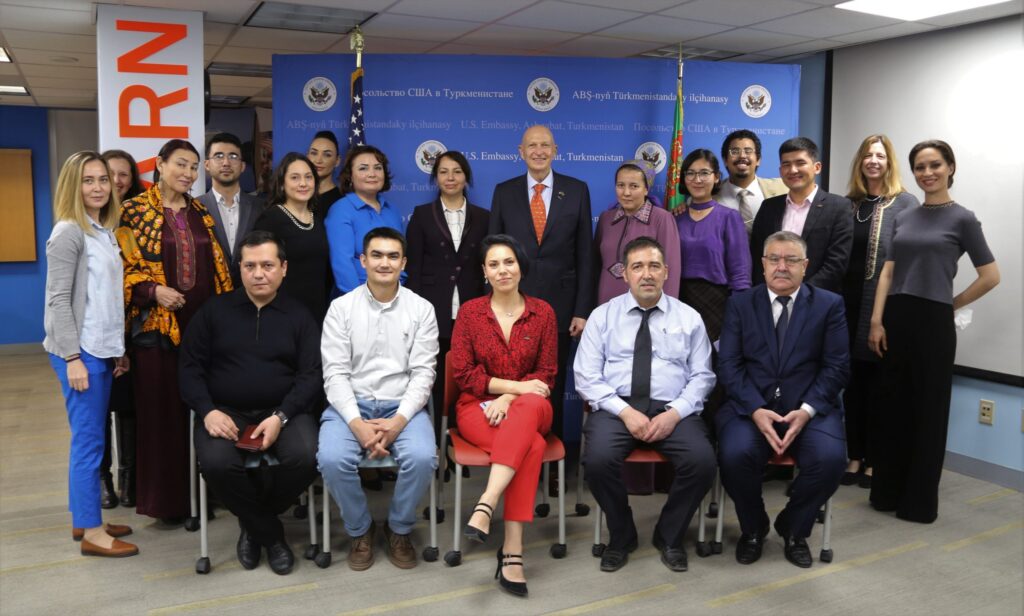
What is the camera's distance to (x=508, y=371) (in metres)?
3.37

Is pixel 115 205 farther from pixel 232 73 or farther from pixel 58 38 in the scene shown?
pixel 232 73

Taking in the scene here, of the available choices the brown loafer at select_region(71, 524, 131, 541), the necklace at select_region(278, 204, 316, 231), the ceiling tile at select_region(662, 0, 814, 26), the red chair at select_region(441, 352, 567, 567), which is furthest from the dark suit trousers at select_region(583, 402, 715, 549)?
the ceiling tile at select_region(662, 0, 814, 26)

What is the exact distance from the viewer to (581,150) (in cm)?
500

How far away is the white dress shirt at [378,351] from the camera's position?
3.31 m

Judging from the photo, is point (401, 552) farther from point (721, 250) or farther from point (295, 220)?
point (721, 250)

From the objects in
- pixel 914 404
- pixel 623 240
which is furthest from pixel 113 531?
pixel 914 404

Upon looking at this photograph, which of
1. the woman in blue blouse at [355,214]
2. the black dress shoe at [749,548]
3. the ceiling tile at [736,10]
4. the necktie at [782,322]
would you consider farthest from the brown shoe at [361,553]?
the ceiling tile at [736,10]

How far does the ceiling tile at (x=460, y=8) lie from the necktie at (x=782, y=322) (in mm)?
2253

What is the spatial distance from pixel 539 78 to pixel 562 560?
9.88 feet

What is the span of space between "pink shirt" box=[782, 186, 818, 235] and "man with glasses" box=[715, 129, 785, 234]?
9.5 inches

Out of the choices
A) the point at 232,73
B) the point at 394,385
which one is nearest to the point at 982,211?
the point at 394,385

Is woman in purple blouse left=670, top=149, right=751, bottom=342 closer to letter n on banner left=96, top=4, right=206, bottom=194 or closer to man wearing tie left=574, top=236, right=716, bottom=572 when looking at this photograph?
man wearing tie left=574, top=236, right=716, bottom=572

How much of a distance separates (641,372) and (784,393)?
2.00 ft

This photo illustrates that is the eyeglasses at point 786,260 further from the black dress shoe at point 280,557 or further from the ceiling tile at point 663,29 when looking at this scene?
the black dress shoe at point 280,557
